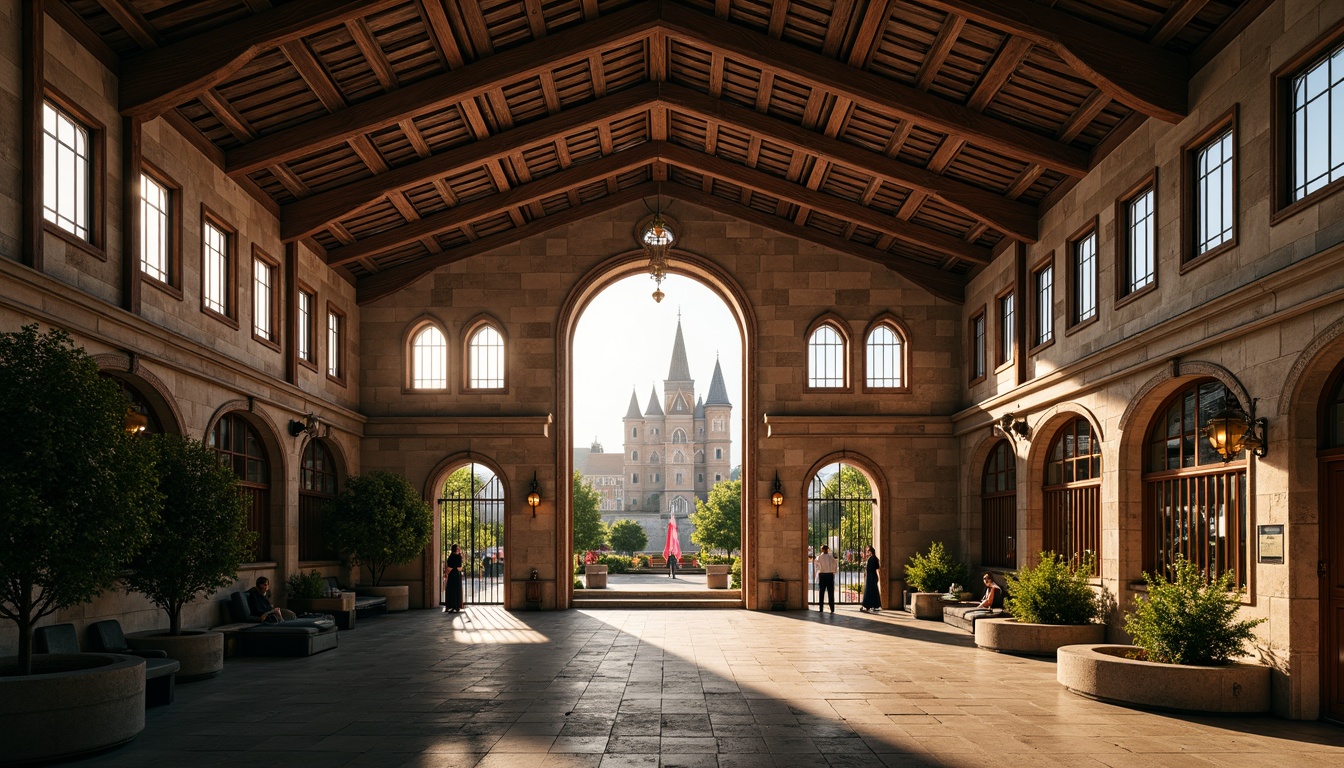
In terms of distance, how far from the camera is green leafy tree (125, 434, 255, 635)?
451 inches

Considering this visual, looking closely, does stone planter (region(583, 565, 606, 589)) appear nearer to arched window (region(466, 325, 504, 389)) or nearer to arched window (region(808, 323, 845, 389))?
arched window (region(466, 325, 504, 389))

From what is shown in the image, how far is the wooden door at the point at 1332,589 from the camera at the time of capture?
9.66 meters

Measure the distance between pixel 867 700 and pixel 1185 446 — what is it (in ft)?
16.9

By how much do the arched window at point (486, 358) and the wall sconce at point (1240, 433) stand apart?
49.7 ft

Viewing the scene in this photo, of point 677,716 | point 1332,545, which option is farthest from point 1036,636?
point 677,716

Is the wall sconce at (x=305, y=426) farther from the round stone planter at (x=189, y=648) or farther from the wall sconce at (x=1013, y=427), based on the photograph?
the wall sconce at (x=1013, y=427)

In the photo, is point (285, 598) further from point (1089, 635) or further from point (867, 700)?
point (1089, 635)

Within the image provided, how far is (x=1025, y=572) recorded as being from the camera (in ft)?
49.2

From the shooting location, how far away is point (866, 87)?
1502 centimetres

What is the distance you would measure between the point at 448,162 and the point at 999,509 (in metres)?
11.8

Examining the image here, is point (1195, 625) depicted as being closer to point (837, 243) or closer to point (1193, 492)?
point (1193, 492)

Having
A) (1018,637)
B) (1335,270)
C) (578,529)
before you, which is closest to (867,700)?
(1018,637)

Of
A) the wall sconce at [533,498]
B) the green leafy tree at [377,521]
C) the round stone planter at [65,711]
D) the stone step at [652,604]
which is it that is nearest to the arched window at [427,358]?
the green leafy tree at [377,521]

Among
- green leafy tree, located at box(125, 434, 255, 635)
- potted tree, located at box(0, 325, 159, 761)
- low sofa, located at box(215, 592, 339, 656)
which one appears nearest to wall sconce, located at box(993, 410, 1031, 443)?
low sofa, located at box(215, 592, 339, 656)
